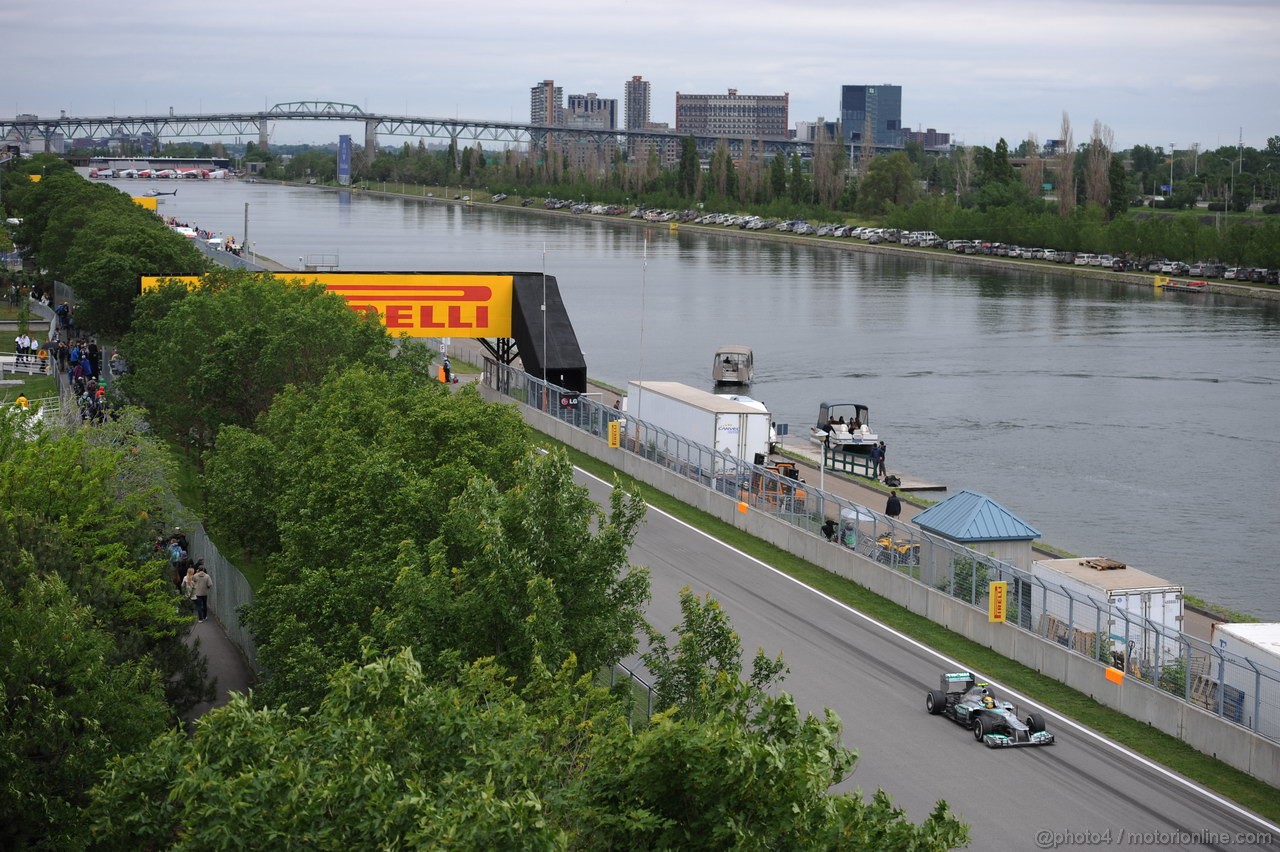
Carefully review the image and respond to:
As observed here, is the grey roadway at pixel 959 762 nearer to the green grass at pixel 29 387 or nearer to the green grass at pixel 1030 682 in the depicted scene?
the green grass at pixel 1030 682

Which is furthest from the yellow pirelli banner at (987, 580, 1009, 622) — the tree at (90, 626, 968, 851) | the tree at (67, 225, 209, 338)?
the tree at (67, 225, 209, 338)

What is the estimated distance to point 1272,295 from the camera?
126062mm

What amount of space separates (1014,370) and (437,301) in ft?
131

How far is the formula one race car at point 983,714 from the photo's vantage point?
2508 centimetres

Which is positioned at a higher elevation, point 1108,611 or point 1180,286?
point 1180,286

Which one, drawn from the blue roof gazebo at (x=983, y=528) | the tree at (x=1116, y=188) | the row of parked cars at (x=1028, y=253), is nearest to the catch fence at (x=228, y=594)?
the blue roof gazebo at (x=983, y=528)

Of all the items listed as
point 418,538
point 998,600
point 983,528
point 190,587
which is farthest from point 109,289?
point 998,600

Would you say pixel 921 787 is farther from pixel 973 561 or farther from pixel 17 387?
pixel 17 387

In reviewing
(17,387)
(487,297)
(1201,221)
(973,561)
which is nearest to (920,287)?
(1201,221)

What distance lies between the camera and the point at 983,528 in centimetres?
3303

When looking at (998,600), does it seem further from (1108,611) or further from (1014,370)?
(1014,370)

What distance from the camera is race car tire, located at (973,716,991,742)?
25.2 meters

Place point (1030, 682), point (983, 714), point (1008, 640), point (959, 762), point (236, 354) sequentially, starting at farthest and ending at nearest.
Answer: point (236, 354)
point (1008, 640)
point (1030, 682)
point (983, 714)
point (959, 762)

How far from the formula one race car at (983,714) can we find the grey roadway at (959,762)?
0.18 meters
